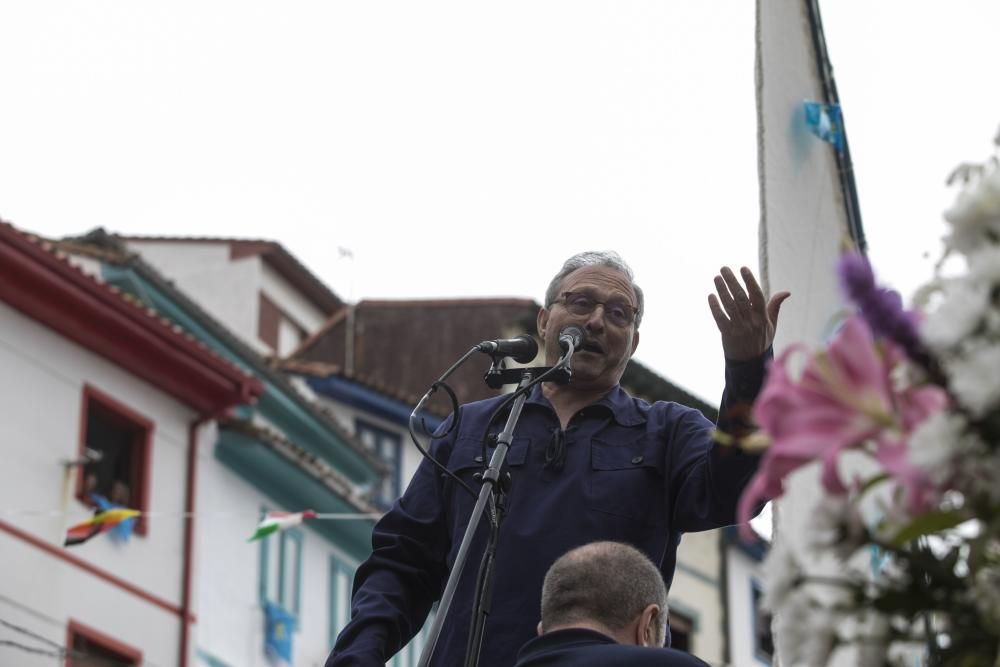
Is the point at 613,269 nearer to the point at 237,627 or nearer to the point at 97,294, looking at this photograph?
the point at 97,294

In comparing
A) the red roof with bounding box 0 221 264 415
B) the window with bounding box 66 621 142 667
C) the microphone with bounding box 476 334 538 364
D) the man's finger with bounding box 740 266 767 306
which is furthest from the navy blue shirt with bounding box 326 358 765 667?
the red roof with bounding box 0 221 264 415

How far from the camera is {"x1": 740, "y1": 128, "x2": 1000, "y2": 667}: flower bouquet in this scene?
5.82 feet

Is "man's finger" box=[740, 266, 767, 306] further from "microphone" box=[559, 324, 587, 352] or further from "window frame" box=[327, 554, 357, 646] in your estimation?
"window frame" box=[327, 554, 357, 646]

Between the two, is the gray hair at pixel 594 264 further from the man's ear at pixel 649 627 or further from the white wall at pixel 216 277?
the white wall at pixel 216 277

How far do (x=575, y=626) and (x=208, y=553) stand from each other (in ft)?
67.0

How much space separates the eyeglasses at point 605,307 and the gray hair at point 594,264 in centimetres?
5

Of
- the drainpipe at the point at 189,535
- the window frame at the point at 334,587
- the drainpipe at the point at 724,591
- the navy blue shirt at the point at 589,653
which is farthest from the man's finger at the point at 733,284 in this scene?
the drainpipe at the point at 724,591

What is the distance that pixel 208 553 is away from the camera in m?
24.0

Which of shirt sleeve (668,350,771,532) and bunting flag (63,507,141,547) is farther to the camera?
bunting flag (63,507,141,547)

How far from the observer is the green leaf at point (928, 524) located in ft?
5.96

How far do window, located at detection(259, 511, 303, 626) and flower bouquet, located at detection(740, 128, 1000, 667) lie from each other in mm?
23275

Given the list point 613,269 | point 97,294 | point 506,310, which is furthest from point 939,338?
point 506,310

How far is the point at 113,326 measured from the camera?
2244 centimetres

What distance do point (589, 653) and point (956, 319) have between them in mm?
2091
